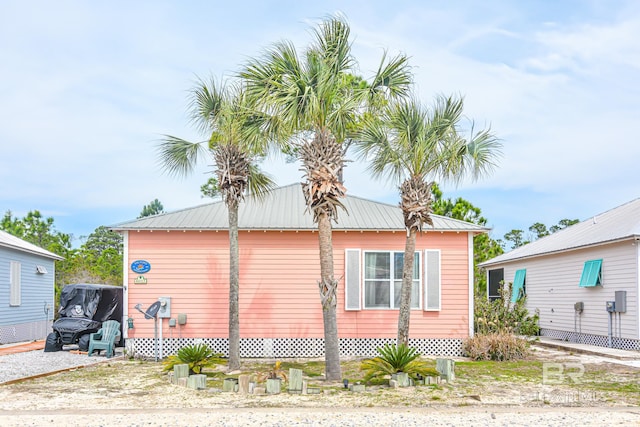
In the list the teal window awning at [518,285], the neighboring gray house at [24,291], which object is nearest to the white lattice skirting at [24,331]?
the neighboring gray house at [24,291]

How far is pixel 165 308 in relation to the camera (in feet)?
47.5

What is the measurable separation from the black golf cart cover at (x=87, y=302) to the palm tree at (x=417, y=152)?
8.35 metres

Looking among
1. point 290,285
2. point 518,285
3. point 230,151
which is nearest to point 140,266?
point 290,285

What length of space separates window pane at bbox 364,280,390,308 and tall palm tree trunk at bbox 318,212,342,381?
14.0 feet

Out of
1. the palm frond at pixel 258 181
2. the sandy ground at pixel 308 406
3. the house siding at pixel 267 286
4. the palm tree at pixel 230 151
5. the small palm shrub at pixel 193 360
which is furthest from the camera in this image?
the house siding at pixel 267 286

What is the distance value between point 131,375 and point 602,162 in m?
16.0

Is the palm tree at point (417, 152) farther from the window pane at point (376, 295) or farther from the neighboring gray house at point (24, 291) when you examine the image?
the neighboring gray house at point (24, 291)

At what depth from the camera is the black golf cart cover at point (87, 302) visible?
16.3 m

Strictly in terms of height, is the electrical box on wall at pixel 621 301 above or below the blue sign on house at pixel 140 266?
below

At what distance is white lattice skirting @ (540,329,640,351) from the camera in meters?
15.8

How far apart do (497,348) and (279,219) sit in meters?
5.82

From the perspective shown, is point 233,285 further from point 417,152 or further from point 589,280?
point 589,280

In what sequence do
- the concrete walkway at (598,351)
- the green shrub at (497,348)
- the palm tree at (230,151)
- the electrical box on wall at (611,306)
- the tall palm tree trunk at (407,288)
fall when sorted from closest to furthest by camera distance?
the palm tree at (230,151), the tall palm tree trunk at (407,288), the green shrub at (497,348), the concrete walkway at (598,351), the electrical box on wall at (611,306)

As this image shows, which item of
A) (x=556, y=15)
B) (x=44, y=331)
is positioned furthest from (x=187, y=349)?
(x=44, y=331)
